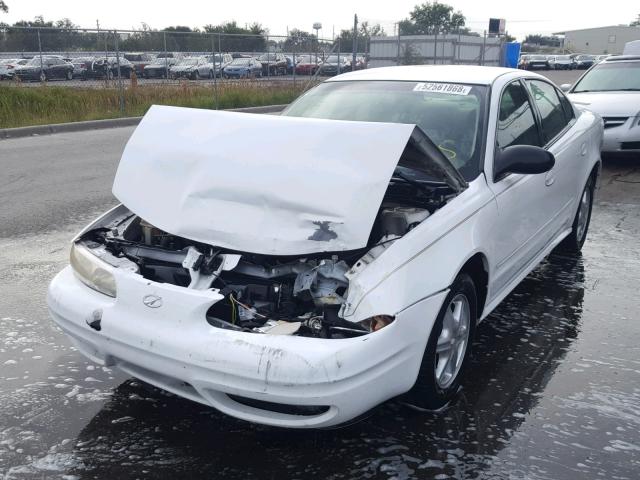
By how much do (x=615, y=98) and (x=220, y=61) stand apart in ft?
42.8

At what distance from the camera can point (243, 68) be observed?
22.0 meters

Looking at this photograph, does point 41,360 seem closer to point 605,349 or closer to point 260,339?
point 260,339

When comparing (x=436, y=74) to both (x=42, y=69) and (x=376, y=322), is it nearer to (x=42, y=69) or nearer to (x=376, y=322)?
(x=376, y=322)

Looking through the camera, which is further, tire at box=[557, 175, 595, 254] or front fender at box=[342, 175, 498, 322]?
tire at box=[557, 175, 595, 254]

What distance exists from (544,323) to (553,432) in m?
1.47

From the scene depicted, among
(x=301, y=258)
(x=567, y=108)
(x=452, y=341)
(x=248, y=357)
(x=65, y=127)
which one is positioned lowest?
(x=65, y=127)

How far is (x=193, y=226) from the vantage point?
11.1ft

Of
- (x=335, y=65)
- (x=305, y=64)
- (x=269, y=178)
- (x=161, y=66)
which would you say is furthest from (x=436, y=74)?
(x=335, y=65)

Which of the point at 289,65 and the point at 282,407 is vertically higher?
the point at 289,65

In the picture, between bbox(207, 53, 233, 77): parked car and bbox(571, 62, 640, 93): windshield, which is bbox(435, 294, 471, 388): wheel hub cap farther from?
bbox(207, 53, 233, 77): parked car

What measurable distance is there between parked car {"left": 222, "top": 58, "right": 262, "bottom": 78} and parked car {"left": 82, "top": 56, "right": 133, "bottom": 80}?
11.4 feet

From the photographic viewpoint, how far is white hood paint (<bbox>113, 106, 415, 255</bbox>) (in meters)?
3.22

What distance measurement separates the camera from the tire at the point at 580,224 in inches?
234

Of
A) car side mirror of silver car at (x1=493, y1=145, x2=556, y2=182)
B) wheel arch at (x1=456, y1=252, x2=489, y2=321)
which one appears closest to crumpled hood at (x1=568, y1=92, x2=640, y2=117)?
car side mirror of silver car at (x1=493, y1=145, x2=556, y2=182)
